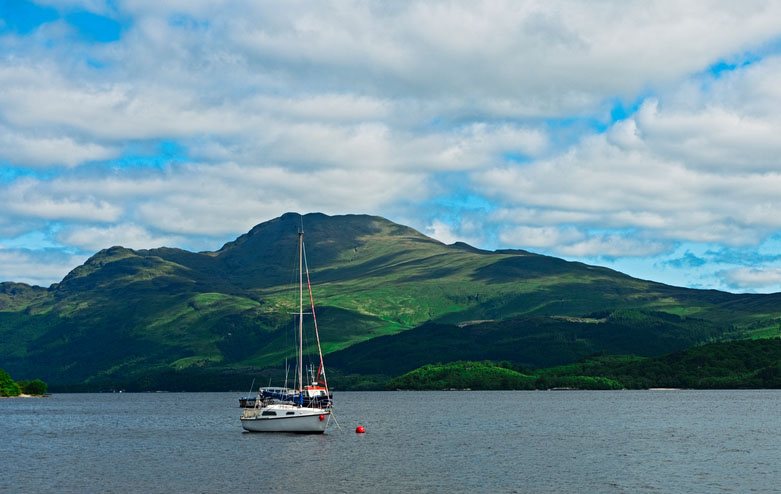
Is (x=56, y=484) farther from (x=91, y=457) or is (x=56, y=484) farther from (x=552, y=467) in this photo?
(x=552, y=467)

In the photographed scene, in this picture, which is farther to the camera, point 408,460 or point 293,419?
point 293,419

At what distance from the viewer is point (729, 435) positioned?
152m

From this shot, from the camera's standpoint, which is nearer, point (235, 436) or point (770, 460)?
point (770, 460)

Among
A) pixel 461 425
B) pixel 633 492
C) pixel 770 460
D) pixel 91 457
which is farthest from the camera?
pixel 461 425

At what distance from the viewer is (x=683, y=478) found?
92688 mm

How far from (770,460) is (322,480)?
58.9m

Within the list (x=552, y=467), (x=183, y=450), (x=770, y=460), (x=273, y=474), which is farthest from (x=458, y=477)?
(x=183, y=450)

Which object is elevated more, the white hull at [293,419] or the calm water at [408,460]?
the white hull at [293,419]

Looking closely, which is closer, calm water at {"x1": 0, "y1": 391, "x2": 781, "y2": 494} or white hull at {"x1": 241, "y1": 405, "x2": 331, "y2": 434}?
calm water at {"x1": 0, "y1": 391, "x2": 781, "y2": 494}

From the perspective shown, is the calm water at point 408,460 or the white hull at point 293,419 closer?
the calm water at point 408,460

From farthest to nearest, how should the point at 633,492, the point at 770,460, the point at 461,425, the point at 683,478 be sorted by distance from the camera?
the point at 461,425
the point at 770,460
the point at 683,478
the point at 633,492

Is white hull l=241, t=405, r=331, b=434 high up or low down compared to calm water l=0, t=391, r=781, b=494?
up

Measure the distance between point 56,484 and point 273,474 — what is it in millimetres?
23931

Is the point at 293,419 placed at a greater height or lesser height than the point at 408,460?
greater
